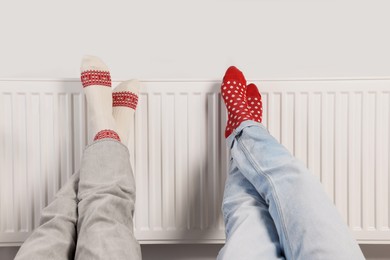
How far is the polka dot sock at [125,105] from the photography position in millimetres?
1222

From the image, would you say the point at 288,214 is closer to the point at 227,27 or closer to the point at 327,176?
the point at 327,176

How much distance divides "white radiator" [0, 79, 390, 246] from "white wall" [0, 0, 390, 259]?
0.05 m

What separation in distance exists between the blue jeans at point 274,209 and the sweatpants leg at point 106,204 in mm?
192

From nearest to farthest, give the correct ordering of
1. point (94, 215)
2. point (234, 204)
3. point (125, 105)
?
1. point (94, 215)
2. point (234, 204)
3. point (125, 105)

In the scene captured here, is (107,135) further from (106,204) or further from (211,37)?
(211,37)

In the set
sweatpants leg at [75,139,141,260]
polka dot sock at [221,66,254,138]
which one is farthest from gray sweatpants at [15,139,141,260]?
polka dot sock at [221,66,254,138]

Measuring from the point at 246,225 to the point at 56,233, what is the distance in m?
0.35

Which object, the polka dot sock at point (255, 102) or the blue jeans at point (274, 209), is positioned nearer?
the blue jeans at point (274, 209)

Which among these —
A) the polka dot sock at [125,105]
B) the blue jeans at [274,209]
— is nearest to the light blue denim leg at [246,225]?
the blue jeans at [274,209]

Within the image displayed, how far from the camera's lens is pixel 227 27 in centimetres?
131

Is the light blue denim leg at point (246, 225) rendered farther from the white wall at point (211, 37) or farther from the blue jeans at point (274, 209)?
the white wall at point (211, 37)

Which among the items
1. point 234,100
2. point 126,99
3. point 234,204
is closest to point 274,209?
point 234,204

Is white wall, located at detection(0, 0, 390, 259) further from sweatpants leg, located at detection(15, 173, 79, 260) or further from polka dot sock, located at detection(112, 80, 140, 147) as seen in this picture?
sweatpants leg, located at detection(15, 173, 79, 260)

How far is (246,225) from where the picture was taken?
104 centimetres
